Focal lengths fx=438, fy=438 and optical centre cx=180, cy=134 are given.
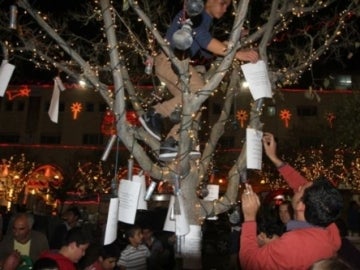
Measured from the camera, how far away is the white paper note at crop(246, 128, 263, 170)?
13.3 ft

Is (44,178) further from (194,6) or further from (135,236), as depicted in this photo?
(194,6)

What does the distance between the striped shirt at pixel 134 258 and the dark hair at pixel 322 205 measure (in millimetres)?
3860

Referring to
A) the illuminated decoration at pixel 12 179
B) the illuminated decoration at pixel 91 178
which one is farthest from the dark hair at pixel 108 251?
the illuminated decoration at pixel 12 179

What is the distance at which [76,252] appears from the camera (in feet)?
16.3

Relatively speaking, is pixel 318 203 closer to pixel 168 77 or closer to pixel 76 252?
pixel 168 77

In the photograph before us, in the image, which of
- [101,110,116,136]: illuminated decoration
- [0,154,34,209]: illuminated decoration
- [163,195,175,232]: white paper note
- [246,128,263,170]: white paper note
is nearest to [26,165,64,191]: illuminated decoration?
[0,154,34,209]: illuminated decoration

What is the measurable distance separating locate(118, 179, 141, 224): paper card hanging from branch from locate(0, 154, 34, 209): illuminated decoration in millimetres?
29611

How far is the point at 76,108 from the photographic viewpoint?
3719 cm

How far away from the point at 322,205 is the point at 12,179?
31559 mm

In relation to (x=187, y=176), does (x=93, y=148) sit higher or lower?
higher

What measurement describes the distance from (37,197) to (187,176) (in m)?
31.2

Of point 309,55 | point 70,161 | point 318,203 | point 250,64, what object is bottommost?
point 318,203

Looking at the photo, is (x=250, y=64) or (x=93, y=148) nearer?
(x=250, y=64)

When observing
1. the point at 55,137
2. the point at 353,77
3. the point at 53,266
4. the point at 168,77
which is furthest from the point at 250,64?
the point at 353,77
